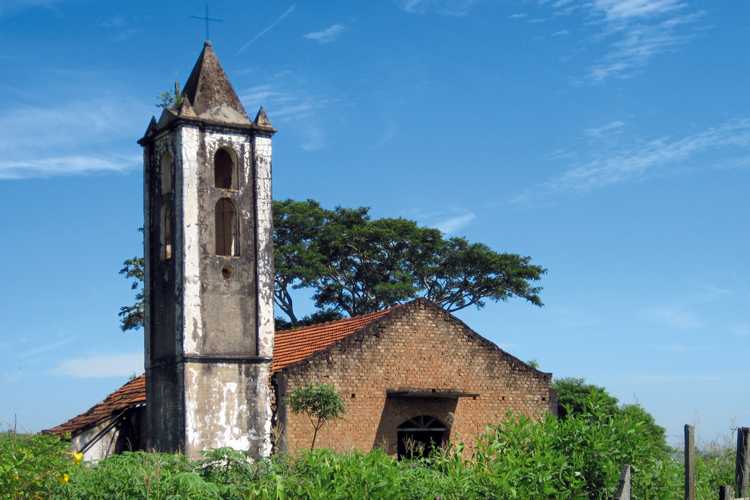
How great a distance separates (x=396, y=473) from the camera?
10281mm

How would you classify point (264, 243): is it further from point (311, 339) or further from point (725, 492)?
point (725, 492)

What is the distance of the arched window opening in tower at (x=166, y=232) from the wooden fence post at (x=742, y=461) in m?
11.7

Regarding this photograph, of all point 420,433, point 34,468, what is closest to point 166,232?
point 420,433

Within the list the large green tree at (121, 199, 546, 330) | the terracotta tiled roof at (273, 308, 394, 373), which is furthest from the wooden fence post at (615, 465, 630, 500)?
the large green tree at (121, 199, 546, 330)

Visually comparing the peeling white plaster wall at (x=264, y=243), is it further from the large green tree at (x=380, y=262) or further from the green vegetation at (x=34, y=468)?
the large green tree at (x=380, y=262)

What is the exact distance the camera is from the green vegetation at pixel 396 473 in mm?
9766

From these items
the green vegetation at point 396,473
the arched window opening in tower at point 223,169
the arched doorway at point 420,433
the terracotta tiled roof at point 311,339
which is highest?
the arched window opening in tower at point 223,169

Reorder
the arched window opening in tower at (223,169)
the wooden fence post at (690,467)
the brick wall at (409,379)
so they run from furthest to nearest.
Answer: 1. the arched window opening in tower at (223,169)
2. the brick wall at (409,379)
3. the wooden fence post at (690,467)

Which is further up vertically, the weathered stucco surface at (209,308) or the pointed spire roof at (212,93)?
the pointed spire roof at (212,93)

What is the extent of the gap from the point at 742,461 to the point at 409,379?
332 inches

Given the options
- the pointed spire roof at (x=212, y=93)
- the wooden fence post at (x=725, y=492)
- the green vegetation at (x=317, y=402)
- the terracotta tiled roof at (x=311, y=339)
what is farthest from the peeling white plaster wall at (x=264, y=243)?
the wooden fence post at (x=725, y=492)

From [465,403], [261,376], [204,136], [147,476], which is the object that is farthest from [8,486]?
[465,403]

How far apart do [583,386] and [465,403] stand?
17869 mm

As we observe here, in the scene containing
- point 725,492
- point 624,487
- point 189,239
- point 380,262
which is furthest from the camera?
point 380,262
